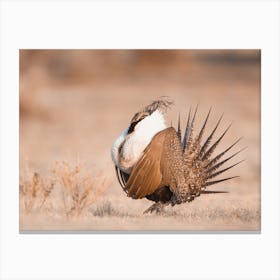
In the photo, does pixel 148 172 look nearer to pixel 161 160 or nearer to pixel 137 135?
pixel 161 160

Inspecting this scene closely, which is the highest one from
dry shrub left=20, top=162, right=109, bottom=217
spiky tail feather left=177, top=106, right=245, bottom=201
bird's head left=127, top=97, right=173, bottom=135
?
bird's head left=127, top=97, right=173, bottom=135

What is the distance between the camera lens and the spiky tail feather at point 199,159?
116 feet

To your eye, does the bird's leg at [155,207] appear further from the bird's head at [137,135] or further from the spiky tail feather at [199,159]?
the bird's head at [137,135]

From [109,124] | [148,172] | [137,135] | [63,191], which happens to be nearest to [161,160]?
[148,172]

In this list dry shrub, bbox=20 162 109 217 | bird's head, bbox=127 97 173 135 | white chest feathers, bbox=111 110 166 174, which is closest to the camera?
white chest feathers, bbox=111 110 166 174

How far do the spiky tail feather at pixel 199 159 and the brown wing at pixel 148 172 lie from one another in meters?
0.21

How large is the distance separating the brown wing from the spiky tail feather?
0.21m

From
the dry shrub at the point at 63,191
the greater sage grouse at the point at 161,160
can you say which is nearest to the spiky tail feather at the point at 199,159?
the greater sage grouse at the point at 161,160

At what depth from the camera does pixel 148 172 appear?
3522 centimetres

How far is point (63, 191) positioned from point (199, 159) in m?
0.91

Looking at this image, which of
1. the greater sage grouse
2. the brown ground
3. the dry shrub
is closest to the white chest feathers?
the greater sage grouse

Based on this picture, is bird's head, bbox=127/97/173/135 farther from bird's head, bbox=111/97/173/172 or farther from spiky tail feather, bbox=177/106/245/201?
spiky tail feather, bbox=177/106/245/201

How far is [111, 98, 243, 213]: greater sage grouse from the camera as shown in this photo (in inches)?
1387

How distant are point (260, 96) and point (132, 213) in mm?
1119
